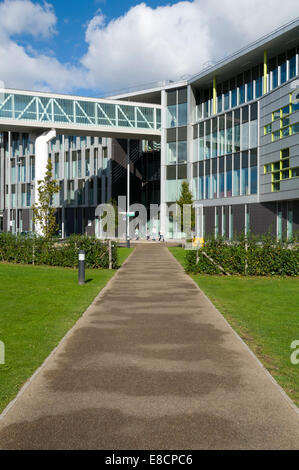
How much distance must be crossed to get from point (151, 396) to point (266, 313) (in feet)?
19.9

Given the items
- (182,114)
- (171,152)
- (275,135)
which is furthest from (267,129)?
(171,152)

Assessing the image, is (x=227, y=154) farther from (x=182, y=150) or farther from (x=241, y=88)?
(x=182, y=150)

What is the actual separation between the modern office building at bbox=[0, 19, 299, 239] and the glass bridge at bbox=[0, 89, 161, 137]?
14.4ft

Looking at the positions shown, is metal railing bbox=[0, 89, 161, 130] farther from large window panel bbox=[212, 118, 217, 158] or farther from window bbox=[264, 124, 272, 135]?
window bbox=[264, 124, 272, 135]

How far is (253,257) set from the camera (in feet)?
60.5

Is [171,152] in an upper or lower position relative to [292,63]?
lower

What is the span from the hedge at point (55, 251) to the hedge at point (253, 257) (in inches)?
207

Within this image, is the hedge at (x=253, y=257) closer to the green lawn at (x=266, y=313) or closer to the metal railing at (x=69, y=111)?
the green lawn at (x=266, y=313)

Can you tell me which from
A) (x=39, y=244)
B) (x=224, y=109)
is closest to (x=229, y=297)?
(x=39, y=244)

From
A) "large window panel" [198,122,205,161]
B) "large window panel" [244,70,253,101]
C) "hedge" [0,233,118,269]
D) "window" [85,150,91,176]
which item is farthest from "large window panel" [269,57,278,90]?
"window" [85,150,91,176]

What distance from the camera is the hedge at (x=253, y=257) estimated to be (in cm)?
1820

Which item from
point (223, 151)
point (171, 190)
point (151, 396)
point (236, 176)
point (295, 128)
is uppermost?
point (223, 151)

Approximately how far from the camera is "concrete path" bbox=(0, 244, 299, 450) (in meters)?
4.32
